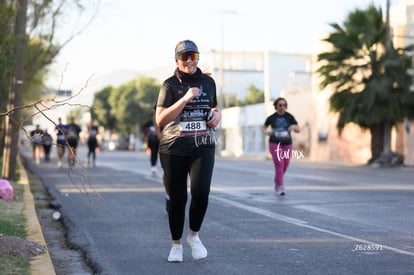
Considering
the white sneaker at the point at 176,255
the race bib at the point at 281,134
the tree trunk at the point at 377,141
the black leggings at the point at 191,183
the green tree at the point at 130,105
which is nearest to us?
the black leggings at the point at 191,183

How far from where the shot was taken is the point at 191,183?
6.63 m

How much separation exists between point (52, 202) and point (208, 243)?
5845 millimetres

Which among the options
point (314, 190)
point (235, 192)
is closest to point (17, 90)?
point (235, 192)

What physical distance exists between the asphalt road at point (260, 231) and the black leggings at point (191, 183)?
0.40 m

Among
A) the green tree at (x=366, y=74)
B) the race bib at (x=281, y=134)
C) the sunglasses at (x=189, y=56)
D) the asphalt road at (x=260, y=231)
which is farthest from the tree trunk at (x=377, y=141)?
the sunglasses at (x=189, y=56)

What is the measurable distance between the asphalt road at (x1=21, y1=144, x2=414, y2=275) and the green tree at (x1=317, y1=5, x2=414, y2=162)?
15.6 m

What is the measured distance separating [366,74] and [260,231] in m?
23.8

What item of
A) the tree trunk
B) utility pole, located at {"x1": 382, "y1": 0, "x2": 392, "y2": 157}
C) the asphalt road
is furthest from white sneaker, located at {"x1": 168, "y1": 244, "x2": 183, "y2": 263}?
the tree trunk

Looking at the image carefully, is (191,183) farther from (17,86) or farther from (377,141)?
(377,141)

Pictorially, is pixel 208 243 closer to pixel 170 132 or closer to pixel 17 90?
pixel 170 132

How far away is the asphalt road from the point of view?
260 inches

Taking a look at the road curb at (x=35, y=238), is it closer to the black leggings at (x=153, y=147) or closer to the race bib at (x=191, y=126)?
the race bib at (x=191, y=126)

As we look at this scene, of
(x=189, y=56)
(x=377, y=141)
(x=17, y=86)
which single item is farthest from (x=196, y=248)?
(x=377, y=141)

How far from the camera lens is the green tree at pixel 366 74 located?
30.4 metres
